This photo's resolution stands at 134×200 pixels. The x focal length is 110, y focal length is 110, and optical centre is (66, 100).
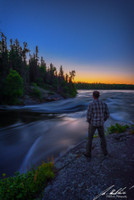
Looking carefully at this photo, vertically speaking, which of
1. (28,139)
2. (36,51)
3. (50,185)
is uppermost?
(36,51)

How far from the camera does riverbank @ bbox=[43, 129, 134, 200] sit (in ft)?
9.54

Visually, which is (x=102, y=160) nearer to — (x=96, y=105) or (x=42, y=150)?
(x=96, y=105)

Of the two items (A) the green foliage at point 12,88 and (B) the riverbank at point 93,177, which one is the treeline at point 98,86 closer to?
(A) the green foliage at point 12,88

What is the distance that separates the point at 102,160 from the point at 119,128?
411cm

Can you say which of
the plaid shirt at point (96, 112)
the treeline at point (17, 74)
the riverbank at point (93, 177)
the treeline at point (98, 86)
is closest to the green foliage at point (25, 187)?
the riverbank at point (93, 177)

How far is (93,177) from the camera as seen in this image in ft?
11.2

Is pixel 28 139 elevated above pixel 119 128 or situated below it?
below

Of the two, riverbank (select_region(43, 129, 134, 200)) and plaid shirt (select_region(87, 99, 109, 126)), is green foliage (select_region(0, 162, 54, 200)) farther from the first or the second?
plaid shirt (select_region(87, 99, 109, 126))

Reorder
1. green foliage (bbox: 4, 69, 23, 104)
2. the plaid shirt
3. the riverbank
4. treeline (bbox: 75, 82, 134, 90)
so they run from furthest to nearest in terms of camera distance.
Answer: treeline (bbox: 75, 82, 134, 90) < green foliage (bbox: 4, 69, 23, 104) < the plaid shirt < the riverbank

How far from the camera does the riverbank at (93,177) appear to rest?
9.54 feet

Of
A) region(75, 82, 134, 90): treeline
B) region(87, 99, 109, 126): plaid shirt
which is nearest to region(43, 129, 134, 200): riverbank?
region(87, 99, 109, 126): plaid shirt

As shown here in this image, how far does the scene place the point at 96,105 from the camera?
4.01 m

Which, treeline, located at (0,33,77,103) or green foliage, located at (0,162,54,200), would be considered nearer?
green foliage, located at (0,162,54,200)

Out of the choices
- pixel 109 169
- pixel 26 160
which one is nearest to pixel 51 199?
pixel 109 169
